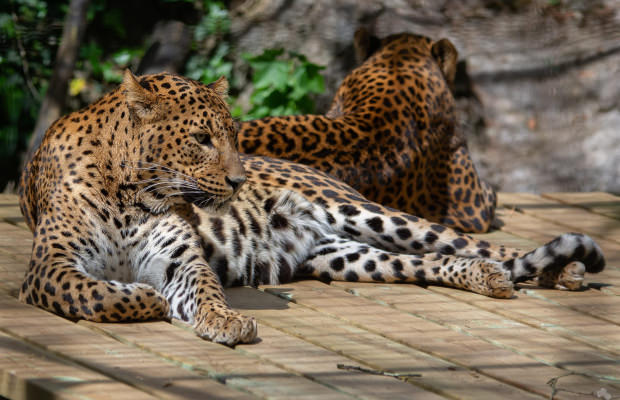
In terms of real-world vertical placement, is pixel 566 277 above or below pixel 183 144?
below

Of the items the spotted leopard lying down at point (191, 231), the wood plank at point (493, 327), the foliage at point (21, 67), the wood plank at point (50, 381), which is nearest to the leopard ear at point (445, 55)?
the spotted leopard lying down at point (191, 231)

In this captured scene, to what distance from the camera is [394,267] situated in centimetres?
527

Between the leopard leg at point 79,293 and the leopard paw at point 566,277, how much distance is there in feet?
6.78

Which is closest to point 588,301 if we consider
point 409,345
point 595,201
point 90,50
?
point 409,345

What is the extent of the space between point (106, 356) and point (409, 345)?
4.06 feet

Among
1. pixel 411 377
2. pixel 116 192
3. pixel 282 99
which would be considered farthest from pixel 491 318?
pixel 282 99

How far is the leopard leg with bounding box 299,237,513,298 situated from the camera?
5.08 metres

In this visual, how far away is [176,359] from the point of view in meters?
3.70

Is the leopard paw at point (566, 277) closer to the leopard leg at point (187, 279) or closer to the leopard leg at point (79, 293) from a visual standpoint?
the leopard leg at point (187, 279)

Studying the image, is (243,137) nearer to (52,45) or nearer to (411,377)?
(411,377)

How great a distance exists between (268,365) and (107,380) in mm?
621

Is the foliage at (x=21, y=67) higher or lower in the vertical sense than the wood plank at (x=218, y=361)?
higher

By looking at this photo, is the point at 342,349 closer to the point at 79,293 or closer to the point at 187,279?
the point at 187,279

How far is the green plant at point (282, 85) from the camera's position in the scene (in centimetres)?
843
